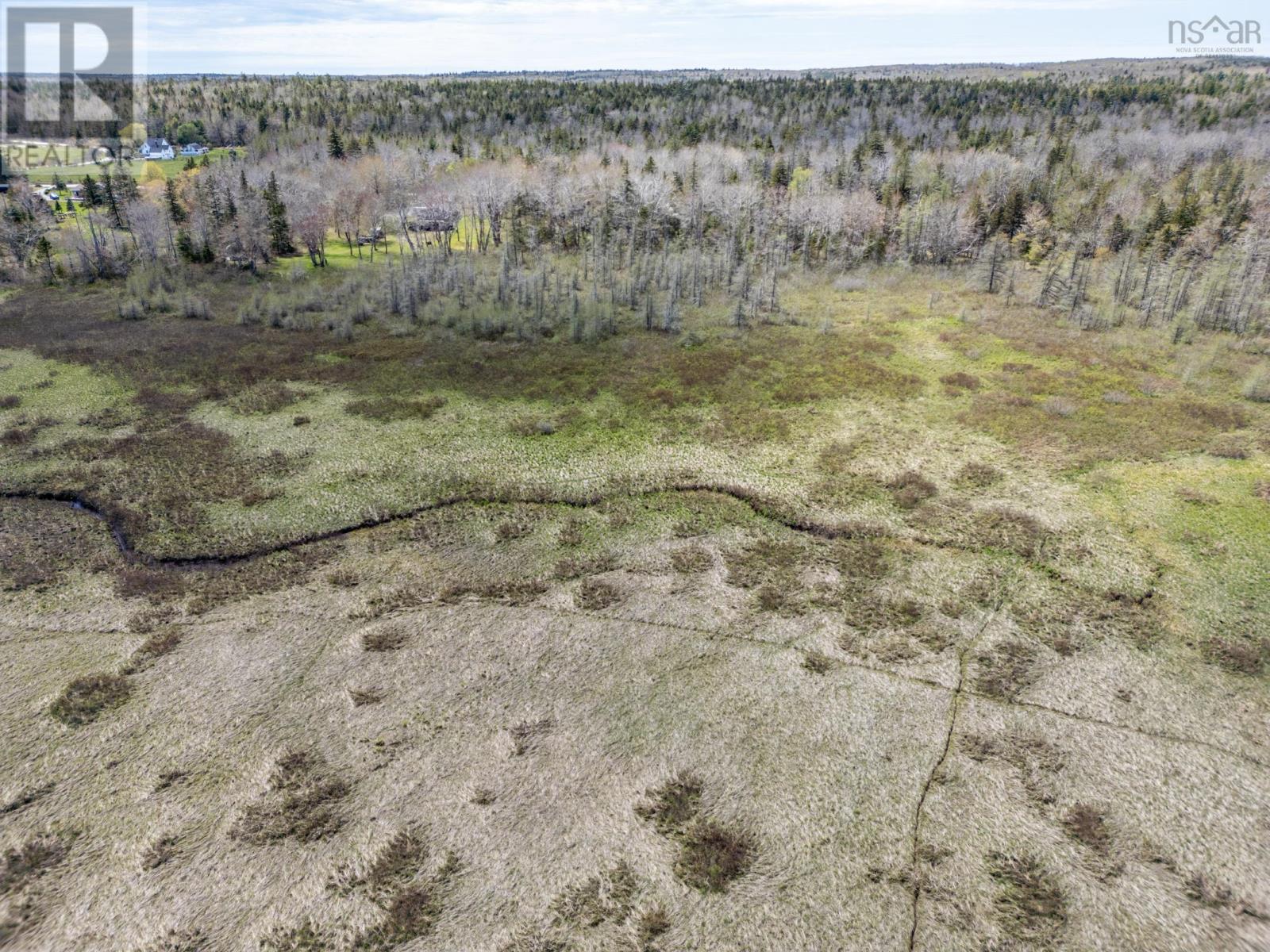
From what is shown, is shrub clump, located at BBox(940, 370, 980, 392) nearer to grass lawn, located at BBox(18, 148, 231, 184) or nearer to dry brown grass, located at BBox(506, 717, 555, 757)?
dry brown grass, located at BBox(506, 717, 555, 757)

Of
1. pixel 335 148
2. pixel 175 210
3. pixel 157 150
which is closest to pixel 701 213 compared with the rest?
pixel 175 210

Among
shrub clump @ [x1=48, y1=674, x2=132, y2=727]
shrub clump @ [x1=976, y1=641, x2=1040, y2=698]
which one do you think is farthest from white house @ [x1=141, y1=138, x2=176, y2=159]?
shrub clump @ [x1=976, y1=641, x2=1040, y2=698]

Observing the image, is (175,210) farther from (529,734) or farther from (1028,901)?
(1028,901)

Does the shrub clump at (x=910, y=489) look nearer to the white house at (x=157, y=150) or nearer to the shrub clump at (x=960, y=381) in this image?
the shrub clump at (x=960, y=381)

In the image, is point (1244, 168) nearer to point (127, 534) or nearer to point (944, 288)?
point (944, 288)

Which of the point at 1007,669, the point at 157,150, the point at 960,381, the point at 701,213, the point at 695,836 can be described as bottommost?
the point at 695,836

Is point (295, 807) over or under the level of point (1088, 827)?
under
